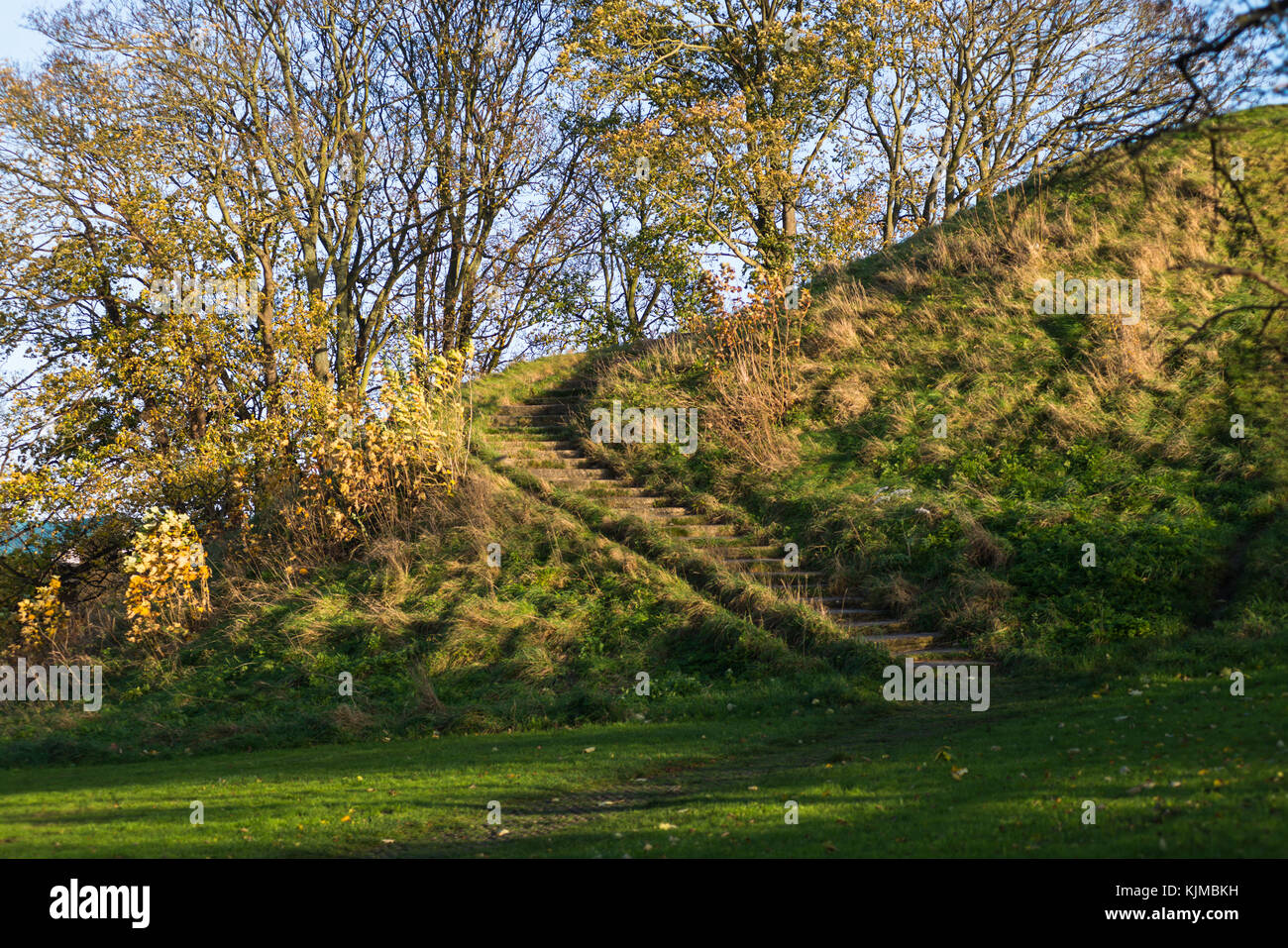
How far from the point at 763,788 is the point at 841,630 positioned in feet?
16.5

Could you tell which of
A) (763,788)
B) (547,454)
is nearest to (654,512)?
(547,454)

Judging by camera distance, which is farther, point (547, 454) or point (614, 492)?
point (547, 454)

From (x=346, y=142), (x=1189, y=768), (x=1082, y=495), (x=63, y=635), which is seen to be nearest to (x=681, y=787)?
(x=1189, y=768)

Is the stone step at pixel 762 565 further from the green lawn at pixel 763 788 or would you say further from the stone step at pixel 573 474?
the stone step at pixel 573 474

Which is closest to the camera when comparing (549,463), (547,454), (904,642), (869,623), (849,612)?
(904,642)

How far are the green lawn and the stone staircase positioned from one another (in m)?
2.15

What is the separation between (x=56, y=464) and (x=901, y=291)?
17.3 meters

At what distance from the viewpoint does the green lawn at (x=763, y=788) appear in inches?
226

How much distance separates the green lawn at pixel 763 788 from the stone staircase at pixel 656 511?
7.04ft

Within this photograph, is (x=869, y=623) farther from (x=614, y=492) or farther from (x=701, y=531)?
(x=614, y=492)

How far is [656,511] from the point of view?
17000 millimetres

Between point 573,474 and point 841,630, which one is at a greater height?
point 573,474

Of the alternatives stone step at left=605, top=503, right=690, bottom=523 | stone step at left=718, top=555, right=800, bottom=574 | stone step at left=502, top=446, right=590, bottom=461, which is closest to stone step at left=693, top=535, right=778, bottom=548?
stone step at left=718, top=555, right=800, bottom=574

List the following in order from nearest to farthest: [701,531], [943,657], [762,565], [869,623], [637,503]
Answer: [943,657] < [869,623] < [762,565] < [701,531] < [637,503]
